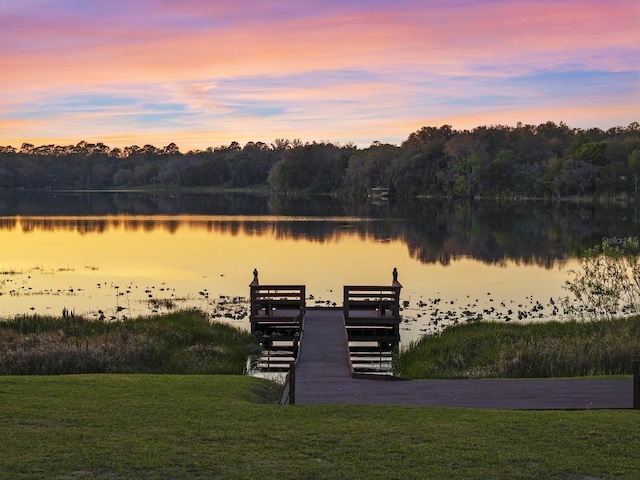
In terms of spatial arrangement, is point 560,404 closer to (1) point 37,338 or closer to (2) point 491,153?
(1) point 37,338

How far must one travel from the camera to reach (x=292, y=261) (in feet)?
150

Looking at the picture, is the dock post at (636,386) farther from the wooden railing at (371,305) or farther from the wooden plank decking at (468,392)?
the wooden railing at (371,305)

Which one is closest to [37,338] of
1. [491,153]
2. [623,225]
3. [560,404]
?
[560,404]

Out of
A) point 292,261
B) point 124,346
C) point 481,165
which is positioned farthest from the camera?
point 481,165

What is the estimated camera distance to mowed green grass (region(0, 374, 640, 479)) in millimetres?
9148

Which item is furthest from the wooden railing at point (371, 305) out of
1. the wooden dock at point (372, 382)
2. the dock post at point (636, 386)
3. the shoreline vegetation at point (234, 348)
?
the dock post at point (636, 386)

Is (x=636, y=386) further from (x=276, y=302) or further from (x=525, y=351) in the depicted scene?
(x=276, y=302)

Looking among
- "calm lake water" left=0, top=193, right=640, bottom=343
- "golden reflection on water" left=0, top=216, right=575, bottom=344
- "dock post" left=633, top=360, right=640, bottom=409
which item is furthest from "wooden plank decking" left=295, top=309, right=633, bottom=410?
"golden reflection on water" left=0, top=216, right=575, bottom=344

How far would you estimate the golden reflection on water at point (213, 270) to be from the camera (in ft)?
106

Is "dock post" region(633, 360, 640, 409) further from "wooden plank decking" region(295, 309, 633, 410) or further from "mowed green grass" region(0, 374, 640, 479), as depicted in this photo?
"mowed green grass" region(0, 374, 640, 479)

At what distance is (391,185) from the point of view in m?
149

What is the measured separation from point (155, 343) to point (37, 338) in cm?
308

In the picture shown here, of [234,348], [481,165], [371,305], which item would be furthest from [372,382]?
[481,165]

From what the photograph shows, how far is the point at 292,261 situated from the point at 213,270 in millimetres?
5762
